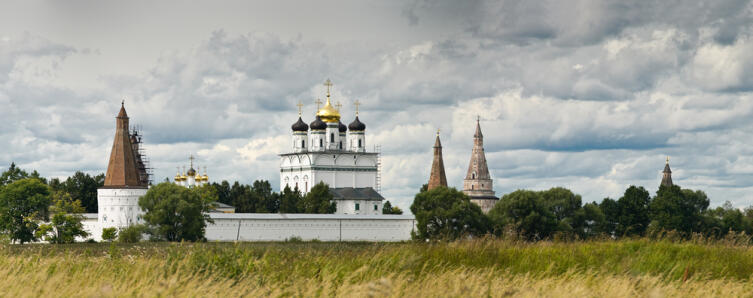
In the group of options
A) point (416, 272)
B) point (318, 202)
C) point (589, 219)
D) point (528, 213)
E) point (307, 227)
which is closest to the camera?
point (416, 272)

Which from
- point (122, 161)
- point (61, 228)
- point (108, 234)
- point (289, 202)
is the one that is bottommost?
point (108, 234)

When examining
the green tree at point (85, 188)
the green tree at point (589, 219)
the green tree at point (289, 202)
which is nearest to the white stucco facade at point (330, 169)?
the green tree at point (289, 202)

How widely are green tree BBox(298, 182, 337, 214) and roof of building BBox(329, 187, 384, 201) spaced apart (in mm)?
3676

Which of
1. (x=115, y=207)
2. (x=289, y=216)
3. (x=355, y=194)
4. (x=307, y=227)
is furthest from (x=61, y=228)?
(x=355, y=194)

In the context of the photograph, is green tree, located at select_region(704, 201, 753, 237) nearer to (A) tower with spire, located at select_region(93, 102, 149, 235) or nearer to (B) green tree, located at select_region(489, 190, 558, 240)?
(B) green tree, located at select_region(489, 190, 558, 240)

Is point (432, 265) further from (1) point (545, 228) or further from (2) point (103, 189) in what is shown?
(2) point (103, 189)

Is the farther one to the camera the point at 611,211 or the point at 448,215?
the point at 611,211

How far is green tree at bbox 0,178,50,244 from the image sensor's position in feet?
198

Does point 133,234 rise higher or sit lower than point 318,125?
lower

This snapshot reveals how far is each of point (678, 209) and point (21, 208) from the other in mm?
40647

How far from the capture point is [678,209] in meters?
65.2

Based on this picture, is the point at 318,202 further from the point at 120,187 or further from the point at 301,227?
the point at 120,187

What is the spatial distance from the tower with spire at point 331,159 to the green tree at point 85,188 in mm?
16247

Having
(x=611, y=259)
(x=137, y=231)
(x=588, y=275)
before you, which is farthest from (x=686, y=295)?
(x=137, y=231)
